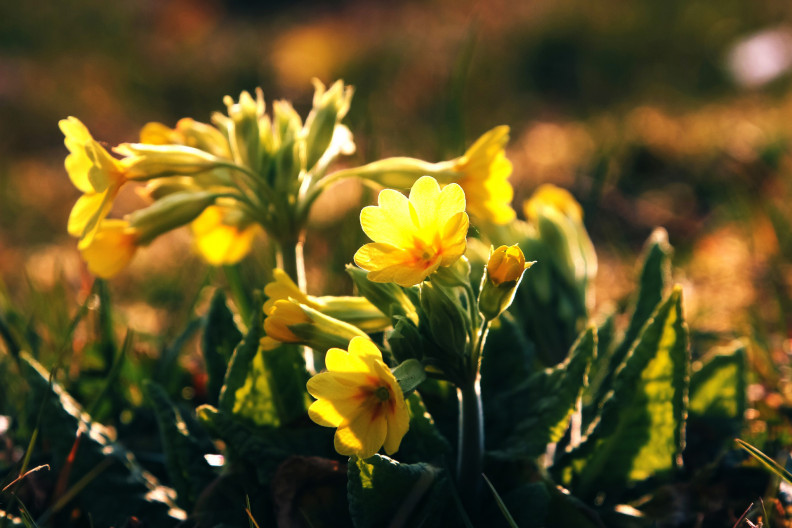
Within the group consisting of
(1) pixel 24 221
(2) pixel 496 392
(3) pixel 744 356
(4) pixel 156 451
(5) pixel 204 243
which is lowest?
(1) pixel 24 221

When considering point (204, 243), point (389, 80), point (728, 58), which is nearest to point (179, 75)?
point (389, 80)

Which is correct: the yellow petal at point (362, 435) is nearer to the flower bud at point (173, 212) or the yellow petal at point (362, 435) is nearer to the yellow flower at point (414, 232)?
the yellow flower at point (414, 232)

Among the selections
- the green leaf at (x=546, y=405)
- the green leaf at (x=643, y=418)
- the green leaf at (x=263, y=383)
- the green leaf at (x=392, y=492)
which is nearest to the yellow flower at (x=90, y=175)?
the green leaf at (x=263, y=383)

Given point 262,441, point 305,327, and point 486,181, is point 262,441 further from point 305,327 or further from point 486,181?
point 486,181

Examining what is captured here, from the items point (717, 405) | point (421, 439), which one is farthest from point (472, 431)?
point (717, 405)

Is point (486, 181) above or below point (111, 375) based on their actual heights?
above

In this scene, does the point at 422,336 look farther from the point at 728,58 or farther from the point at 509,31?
the point at 509,31
